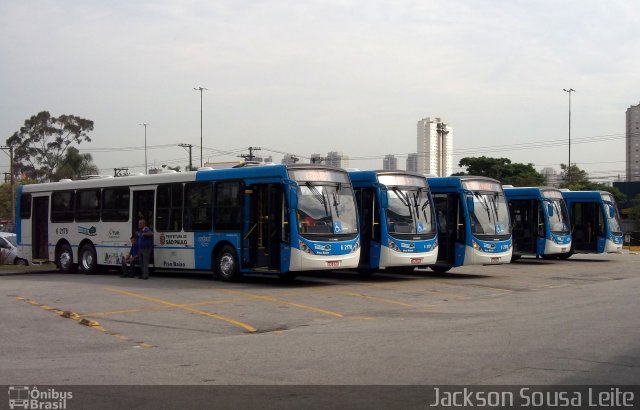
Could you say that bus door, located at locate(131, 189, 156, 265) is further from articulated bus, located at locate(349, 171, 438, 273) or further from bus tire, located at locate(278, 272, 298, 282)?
articulated bus, located at locate(349, 171, 438, 273)

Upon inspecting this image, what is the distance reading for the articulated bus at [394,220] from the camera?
20312 millimetres

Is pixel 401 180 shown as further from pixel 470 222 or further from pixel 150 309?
pixel 150 309

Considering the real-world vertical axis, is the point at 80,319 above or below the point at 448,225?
below

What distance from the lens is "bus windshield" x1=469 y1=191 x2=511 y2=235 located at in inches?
884

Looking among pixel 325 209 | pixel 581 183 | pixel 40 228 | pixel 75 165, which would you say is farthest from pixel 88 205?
pixel 581 183

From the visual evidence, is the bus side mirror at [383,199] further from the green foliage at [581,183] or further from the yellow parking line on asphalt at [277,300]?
the green foliage at [581,183]

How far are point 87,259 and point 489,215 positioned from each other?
13058mm

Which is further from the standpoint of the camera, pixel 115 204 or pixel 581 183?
pixel 581 183

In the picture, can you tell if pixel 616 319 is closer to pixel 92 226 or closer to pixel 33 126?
pixel 92 226

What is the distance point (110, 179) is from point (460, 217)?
1108 cm

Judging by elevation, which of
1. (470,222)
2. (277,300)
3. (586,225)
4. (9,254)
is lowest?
(9,254)

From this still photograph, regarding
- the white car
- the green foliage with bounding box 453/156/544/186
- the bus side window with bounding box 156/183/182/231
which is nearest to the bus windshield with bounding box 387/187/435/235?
the bus side window with bounding box 156/183/182/231

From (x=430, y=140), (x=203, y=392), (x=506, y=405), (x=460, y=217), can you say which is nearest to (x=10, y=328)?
(x=203, y=392)

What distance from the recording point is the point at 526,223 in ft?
99.2
